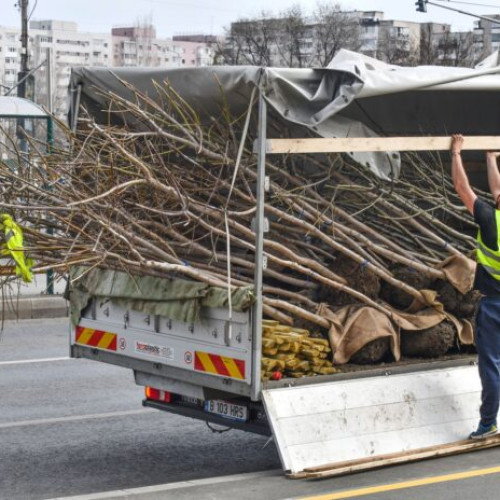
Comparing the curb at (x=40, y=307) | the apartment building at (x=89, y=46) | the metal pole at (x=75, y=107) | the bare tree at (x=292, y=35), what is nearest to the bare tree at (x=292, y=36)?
the bare tree at (x=292, y=35)

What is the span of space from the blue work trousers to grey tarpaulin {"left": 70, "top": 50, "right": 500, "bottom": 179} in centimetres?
103

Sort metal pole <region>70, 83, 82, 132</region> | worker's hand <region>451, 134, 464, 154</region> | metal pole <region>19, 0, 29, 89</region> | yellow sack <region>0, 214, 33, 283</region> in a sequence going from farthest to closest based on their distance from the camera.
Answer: metal pole <region>19, 0, 29, 89</region> < metal pole <region>70, 83, 82, 132</region> < worker's hand <region>451, 134, 464, 154</region> < yellow sack <region>0, 214, 33, 283</region>

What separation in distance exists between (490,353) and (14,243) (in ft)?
9.40

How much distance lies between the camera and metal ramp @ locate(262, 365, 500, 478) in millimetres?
6445

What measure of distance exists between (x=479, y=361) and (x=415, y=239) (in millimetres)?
1217

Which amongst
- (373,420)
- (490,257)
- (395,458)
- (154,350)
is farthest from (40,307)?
(490,257)

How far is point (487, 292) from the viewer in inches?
275

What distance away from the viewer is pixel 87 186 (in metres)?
7.13

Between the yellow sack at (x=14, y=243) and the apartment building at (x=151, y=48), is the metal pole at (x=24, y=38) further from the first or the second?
the apartment building at (x=151, y=48)

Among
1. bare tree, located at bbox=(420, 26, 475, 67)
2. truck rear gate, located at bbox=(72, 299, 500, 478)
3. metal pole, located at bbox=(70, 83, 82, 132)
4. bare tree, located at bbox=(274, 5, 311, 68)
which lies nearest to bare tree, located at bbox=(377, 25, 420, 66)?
bare tree, located at bbox=(420, 26, 475, 67)

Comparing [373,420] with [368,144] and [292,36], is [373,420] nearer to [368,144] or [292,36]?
[368,144]

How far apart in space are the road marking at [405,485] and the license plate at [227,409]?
0.84 meters

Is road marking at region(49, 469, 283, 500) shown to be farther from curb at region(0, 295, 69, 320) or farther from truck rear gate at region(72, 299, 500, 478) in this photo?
curb at region(0, 295, 69, 320)

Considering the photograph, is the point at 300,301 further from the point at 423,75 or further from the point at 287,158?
the point at 423,75
